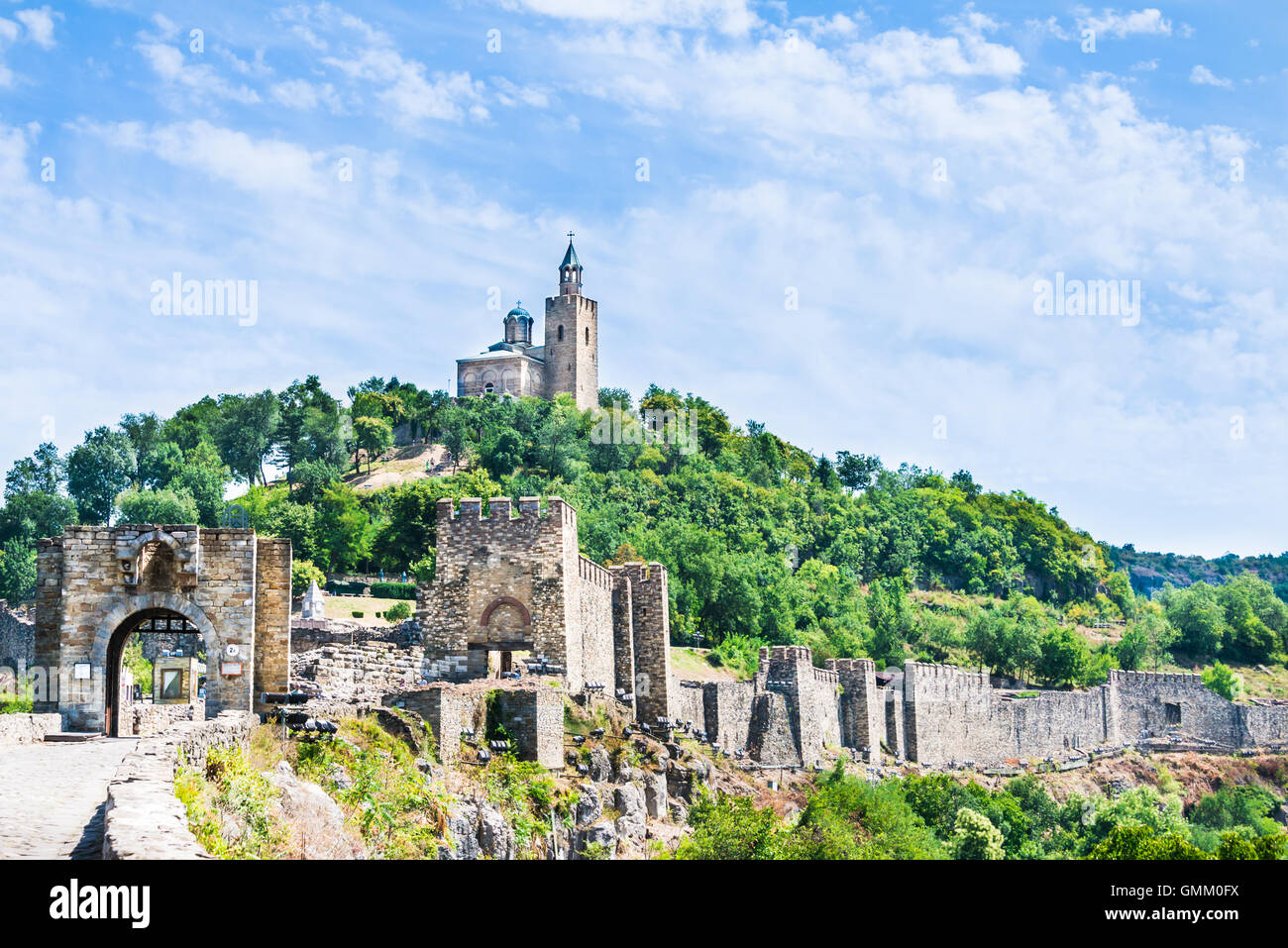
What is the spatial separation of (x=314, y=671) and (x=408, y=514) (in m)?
39.6

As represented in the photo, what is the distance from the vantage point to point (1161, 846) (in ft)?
110

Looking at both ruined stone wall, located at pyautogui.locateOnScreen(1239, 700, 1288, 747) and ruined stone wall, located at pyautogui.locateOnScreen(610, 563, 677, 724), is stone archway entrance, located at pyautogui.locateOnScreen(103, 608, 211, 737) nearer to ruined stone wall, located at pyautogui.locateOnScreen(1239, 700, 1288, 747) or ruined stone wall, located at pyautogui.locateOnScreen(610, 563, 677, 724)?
ruined stone wall, located at pyautogui.locateOnScreen(610, 563, 677, 724)

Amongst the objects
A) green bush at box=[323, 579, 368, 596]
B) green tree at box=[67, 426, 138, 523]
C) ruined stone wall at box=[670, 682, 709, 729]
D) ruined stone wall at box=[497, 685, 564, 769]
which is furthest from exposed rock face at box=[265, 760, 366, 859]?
green tree at box=[67, 426, 138, 523]

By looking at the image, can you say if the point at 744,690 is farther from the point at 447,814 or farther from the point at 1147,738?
the point at 1147,738

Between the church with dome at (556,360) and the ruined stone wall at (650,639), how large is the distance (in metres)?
62.4

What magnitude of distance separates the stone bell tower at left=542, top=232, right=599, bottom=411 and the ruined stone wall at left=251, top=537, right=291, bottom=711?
3126 inches

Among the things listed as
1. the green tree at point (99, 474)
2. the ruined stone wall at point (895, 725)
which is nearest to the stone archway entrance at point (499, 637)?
the ruined stone wall at point (895, 725)

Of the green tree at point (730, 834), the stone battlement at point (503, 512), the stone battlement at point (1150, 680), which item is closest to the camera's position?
the green tree at point (730, 834)

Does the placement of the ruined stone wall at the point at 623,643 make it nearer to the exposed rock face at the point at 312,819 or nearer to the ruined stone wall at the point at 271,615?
the ruined stone wall at the point at 271,615

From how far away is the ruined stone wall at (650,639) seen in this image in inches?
1420

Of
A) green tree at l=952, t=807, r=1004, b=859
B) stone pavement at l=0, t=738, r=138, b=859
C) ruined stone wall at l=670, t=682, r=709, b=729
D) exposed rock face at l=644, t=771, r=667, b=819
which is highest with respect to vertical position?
stone pavement at l=0, t=738, r=138, b=859

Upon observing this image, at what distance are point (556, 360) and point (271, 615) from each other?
266 ft

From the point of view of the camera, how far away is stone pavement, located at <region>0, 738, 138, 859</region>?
10031mm
